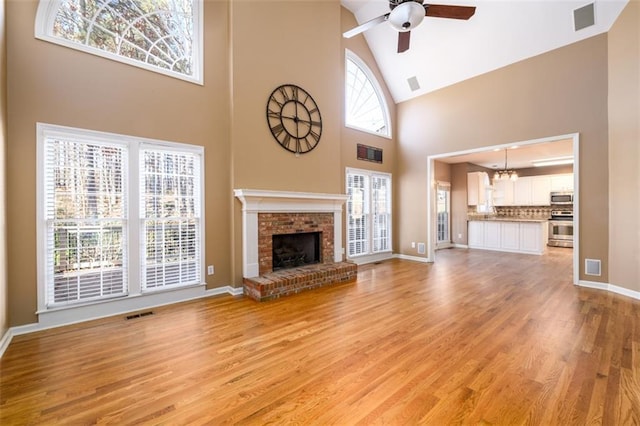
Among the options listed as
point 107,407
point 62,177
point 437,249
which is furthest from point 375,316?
point 437,249

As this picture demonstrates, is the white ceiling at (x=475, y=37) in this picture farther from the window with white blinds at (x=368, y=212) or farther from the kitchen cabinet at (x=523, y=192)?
the kitchen cabinet at (x=523, y=192)

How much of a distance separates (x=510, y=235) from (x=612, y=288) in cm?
384

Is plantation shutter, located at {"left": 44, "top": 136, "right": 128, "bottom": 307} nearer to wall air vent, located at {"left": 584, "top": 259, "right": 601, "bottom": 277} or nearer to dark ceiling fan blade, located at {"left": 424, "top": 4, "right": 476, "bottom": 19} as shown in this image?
dark ceiling fan blade, located at {"left": 424, "top": 4, "right": 476, "bottom": 19}

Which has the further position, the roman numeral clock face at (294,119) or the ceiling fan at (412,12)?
the roman numeral clock face at (294,119)

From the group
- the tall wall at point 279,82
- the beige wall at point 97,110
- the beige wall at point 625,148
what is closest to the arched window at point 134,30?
the beige wall at point 97,110

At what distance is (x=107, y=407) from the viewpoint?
176 centimetres

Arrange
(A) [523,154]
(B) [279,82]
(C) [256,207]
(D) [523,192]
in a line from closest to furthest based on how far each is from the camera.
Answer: (C) [256,207] → (B) [279,82] → (A) [523,154] → (D) [523,192]

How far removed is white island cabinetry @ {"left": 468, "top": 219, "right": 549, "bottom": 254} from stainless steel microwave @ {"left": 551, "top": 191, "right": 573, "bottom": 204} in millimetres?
1128

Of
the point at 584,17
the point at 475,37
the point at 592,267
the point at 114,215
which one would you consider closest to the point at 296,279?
the point at 114,215

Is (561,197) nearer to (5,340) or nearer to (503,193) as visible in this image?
(503,193)

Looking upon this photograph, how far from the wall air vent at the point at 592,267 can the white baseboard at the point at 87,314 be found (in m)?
5.40

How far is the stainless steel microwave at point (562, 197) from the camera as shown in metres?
8.27

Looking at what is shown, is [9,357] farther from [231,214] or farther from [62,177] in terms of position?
[231,214]

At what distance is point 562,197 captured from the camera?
841cm
